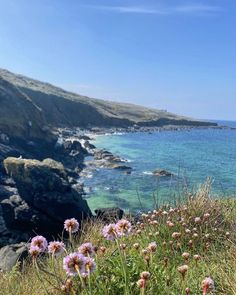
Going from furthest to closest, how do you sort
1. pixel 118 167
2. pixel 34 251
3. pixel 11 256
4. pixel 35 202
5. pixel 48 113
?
pixel 48 113 → pixel 118 167 → pixel 35 202 → pixel 11 256 → pixel 34 251

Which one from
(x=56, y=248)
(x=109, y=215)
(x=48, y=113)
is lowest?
(x=48, y=113)

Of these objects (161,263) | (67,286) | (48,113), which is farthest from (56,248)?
(48,113)

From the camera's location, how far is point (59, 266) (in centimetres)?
599

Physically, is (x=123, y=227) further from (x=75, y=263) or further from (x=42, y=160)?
(x=42, y=160)

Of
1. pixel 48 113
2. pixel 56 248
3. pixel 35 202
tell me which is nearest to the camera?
pixel 56 248

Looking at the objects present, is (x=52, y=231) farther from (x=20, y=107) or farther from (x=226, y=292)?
(x=20, y=107)

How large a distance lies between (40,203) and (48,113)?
88.5 metres

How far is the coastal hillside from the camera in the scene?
55500 millimetres

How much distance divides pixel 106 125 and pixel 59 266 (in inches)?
4842

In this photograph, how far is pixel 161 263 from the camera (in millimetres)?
5426

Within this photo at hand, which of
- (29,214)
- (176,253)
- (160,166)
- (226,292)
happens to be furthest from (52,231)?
(160,166)

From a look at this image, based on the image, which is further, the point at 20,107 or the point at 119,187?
the point at 20,107

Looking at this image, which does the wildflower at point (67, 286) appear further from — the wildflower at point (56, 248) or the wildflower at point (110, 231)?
the wildflower at point (110, 231)

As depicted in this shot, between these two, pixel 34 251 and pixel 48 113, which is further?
pixel 48 113
